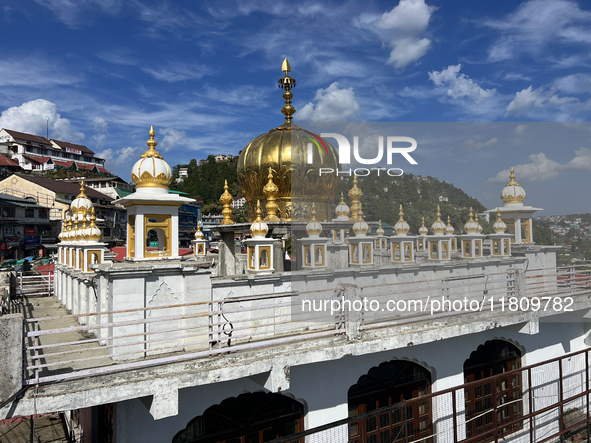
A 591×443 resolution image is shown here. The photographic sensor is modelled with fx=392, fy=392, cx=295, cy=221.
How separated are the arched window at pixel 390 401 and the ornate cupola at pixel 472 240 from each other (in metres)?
4.68

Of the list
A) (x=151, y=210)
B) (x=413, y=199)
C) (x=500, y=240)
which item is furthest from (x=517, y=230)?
(x=151, y=210)

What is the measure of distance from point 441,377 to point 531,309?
278 centimetres

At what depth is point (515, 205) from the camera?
13.3m

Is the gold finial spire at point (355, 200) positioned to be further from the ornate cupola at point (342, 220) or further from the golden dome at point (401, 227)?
the golden dome at point (401, 227)

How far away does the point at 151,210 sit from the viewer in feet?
25.7

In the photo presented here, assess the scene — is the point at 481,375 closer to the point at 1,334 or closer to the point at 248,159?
the point at 1,334

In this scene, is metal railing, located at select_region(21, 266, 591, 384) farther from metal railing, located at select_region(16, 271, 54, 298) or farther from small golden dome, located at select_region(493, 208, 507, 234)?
metal railing, located at select_region(16, 271, 54, 298)

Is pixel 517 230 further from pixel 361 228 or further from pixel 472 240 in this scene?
pixel 361 228

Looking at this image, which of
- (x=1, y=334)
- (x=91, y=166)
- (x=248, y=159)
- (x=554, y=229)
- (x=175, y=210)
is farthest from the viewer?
(x=91, y=166)

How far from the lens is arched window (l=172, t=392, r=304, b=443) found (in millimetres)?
6910

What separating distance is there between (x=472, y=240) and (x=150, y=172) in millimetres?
9375

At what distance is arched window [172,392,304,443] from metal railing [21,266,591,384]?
3.57 feet

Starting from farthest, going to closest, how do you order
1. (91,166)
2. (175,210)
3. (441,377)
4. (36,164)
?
(91,166) < (36,164) < (441,377) < (175,210)

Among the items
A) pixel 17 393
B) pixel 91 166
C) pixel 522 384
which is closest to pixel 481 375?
pixel 522 384
